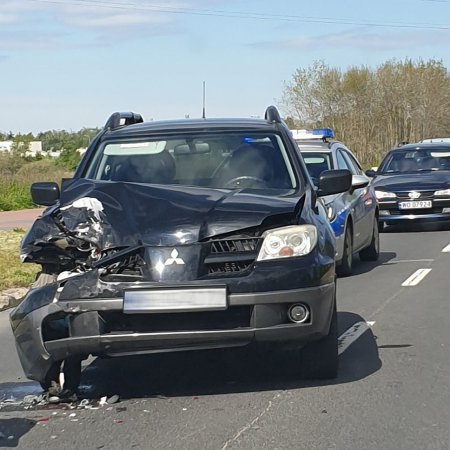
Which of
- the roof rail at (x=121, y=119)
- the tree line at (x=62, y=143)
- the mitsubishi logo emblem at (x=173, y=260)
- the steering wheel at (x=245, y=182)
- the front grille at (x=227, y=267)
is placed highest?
the roof rail at (x=121, y=119)

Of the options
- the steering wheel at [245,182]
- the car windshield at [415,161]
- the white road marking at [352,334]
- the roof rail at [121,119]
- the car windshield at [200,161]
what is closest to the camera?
the steering wheel at [245,182]

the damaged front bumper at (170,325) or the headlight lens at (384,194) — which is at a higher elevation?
the damaged front bumper at (170,325)

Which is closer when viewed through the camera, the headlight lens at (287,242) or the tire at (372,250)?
the headlight lens at (287,242)

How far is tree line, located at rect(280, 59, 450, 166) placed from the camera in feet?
169

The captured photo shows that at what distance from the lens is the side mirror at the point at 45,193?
7.13 m

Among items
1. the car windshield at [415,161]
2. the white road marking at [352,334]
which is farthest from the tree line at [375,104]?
the white road marking at [352,334]

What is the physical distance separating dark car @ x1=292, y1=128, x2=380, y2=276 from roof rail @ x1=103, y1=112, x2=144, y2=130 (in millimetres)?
3125

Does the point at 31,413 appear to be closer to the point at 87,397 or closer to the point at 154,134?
the point at 87,397

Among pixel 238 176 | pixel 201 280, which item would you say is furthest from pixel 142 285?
pixel 238 176

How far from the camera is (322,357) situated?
6.37 m

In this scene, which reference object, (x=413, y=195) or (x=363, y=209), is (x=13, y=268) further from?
(x=413, y=195)

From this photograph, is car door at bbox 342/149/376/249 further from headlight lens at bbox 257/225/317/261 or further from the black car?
headlight lens at bbox 257/225/317/261

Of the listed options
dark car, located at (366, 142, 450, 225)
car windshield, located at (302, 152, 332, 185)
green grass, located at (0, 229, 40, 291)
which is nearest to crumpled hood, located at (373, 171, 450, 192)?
dark car, located at (366, 142, 450, 225)

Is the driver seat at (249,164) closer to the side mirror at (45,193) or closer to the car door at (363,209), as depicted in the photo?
the side mirror at (45,193)
